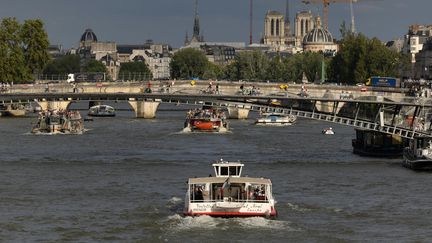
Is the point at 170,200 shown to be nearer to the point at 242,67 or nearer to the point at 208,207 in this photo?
the point at 208,207

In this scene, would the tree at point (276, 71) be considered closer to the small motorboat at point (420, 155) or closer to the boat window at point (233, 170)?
the small motorboat at point (420, 155)

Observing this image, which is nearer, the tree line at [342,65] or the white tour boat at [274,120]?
the white tour boat at [274,120]

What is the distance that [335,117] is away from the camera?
73.0 meters

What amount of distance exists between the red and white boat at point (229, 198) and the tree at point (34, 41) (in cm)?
10072

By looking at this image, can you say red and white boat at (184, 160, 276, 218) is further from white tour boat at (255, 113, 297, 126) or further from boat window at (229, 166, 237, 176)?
white tour boat at (255, 113, 297, 126)

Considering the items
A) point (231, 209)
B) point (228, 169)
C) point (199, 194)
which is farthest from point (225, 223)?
point (228, 169)

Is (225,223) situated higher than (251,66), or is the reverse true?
(251,66)

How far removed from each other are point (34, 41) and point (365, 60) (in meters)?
33.1

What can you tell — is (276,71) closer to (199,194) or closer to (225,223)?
(199,194)

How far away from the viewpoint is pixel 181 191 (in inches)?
2269

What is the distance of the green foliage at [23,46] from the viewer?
14525 cm

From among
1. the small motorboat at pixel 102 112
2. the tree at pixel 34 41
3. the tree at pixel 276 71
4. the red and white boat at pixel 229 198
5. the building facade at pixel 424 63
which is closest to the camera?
the red and white boat at pixel 229 198

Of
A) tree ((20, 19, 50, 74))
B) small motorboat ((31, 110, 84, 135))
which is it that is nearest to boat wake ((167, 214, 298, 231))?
small motorboat ((31, 110, 84, 135))

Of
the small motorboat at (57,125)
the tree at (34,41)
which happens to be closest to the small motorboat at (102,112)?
the tree at (34,41)
